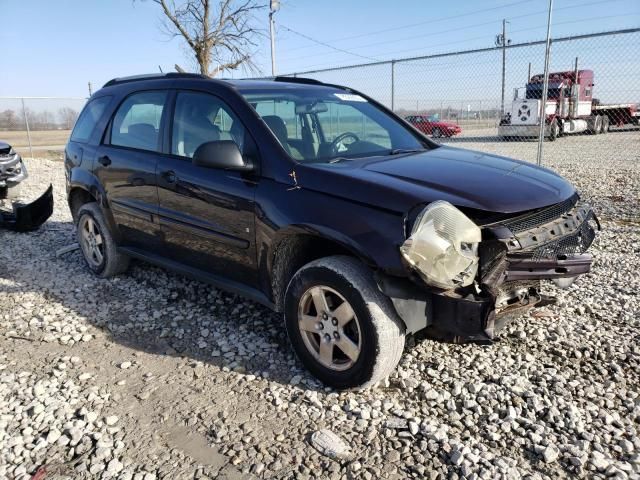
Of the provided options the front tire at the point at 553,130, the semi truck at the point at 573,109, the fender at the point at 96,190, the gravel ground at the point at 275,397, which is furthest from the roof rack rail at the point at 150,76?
the front tire at the point at 553,130

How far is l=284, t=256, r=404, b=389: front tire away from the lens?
272 cm

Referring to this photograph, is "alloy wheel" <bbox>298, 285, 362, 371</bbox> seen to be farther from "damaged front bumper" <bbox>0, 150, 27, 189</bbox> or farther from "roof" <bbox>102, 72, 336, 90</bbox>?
"damaged front bumper" <bbox>0, 150, 27, 189</bbox>

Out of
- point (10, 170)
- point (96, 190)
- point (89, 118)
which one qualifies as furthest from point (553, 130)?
point (96, 190)

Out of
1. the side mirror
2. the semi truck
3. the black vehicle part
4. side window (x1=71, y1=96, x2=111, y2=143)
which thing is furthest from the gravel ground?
the semi truck

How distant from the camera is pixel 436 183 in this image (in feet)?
9.37

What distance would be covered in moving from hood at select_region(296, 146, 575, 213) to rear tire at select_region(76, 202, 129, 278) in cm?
260

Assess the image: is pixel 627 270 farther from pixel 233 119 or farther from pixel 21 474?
pixel 21 474

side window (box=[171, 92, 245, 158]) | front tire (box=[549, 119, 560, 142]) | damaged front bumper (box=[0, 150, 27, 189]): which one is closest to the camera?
side window (box=[171, 92, 245, 158])

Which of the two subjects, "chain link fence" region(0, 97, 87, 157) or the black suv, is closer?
the black suv

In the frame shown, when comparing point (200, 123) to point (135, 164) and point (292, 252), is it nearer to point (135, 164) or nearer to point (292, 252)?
point (135, 164)

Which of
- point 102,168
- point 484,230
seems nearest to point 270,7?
point 102,168

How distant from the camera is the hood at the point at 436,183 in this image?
2674 millimetres

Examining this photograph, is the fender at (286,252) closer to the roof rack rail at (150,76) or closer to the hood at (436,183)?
the hood at (436,183)

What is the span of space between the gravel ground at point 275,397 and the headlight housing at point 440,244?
0.81 metres
